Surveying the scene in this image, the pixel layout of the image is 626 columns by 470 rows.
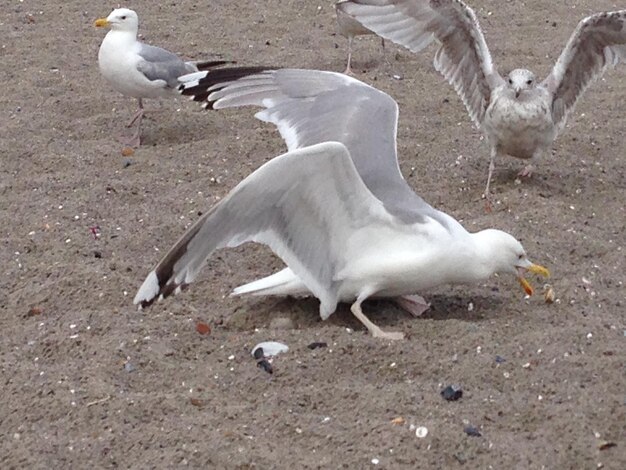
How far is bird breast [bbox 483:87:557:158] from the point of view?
530 cm

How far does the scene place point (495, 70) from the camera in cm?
557

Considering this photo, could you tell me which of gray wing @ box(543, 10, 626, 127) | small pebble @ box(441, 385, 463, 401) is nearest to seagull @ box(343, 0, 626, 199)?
gray wing @ box(543, 10, 626, 127)

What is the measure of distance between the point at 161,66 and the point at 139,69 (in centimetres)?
13

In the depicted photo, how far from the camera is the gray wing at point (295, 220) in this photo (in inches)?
134

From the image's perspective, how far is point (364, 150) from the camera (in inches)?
163

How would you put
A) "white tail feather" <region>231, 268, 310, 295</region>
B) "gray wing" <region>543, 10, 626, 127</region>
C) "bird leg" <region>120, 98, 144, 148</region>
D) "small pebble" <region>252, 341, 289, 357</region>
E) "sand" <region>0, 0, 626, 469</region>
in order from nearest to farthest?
"sand" <region>0, 0, 626, 469</region>, "small pebble" <region>252, 341, 289, 357</region>, "white tail feather" <region>231, 268, 310, 295</region>, "gray wing" <region>543, 10, 626, 127</region>, "bird leg" <region>120, 98, 144, 148</region>

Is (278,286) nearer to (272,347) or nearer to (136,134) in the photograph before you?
(272,347)

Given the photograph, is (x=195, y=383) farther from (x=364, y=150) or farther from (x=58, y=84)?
(x=58, y=84)

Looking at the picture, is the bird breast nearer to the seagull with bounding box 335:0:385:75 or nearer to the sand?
the sand

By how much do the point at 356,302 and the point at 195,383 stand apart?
2.37ft

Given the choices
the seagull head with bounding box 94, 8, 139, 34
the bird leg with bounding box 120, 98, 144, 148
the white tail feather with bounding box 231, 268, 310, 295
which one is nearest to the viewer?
the white tail feather with bounding box 231, 268, 310, 295

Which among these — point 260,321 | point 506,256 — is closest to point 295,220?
point 260,321

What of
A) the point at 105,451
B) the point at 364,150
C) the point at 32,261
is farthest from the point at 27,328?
the point at 364,150

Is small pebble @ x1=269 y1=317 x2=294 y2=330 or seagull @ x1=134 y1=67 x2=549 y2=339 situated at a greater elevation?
seagull @ x1=134 y1=67 x2=549 y2=339
